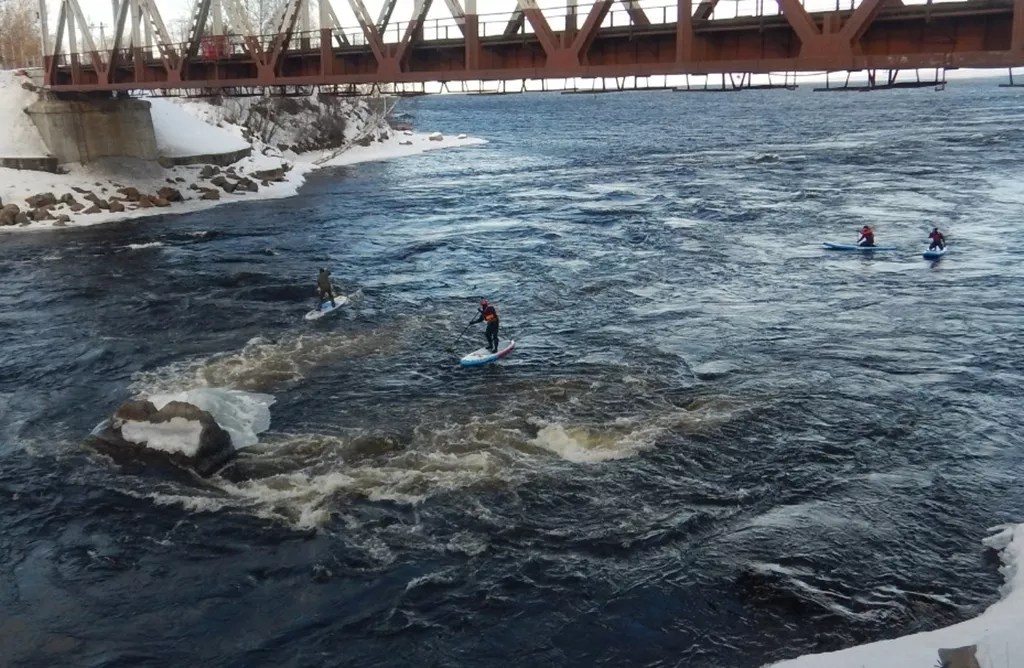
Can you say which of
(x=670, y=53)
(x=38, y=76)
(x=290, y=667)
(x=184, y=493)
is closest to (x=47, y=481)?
(x=184, y=493)

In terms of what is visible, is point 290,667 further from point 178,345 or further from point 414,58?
point 414,58

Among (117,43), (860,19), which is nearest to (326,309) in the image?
(860,19)

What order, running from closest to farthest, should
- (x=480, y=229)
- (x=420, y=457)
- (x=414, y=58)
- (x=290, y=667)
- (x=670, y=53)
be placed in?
(x=290, y=667) → (x=420, y=457) → (x=670, y=53) → (x=414, y=58) → (x=480, y=229)

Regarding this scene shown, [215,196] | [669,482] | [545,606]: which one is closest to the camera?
[545,606]

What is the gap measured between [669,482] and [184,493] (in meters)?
8.99

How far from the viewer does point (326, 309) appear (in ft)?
95.8

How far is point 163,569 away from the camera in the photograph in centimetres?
1418

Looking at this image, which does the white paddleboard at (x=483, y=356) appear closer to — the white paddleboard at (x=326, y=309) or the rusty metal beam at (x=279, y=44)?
the white paddleboard at (x=326, y=309)

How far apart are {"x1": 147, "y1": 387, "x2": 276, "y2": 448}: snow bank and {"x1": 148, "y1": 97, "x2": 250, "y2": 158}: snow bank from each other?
44549 mm

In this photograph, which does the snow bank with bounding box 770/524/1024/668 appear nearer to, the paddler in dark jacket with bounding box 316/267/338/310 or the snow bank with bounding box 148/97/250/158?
the paddler in dark jacket with bounding box 316/267/338/310

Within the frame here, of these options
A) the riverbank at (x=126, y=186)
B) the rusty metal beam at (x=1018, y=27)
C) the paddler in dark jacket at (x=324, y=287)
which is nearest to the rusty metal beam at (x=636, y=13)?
the rusty metal beam at (x=1018, y=27)

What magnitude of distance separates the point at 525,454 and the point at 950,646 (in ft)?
28.9

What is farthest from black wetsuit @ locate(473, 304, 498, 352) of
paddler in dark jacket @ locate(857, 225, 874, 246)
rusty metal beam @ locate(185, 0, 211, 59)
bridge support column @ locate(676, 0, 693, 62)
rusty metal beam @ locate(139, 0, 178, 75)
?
rusty metal beam @ locate(139, 0, 178, 75)

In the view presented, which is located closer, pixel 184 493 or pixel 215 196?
pixel 184 493
